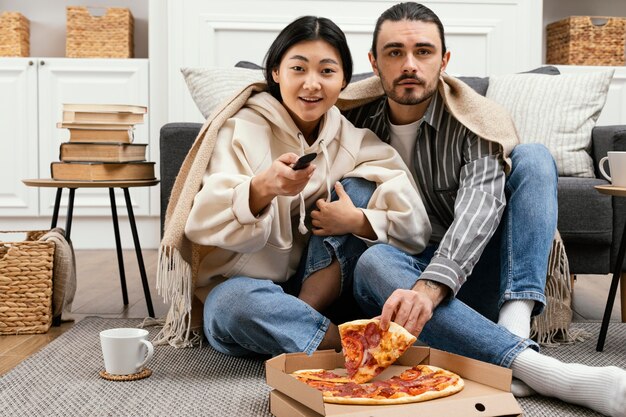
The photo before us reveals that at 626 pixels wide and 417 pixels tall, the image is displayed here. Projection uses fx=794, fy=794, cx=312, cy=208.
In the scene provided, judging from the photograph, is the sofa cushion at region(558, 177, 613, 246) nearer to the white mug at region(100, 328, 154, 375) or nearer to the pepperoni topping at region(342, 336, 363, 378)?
the pepperoni topping at region(342, 336, 363, 378)

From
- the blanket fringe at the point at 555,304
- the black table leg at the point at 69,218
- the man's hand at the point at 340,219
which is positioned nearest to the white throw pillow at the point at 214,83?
the black table leg at the point at 69,218

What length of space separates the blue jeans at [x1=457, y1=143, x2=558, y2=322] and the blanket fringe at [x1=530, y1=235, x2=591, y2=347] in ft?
0.53

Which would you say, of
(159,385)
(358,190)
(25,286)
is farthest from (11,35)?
(159,385)

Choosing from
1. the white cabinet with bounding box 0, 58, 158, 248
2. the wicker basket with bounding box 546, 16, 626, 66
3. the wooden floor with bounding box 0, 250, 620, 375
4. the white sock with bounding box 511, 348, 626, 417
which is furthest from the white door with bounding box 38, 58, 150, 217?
the white sock with bounding box 511, 348, 626, 417

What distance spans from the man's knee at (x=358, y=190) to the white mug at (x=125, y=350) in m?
0.50

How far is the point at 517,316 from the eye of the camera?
1517 millimetres

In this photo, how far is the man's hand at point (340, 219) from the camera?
161cm

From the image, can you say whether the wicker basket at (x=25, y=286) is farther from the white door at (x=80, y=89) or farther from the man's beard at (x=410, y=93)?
the white door at (x=80, y=89)

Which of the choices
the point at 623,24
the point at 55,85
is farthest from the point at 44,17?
the point at 623,24

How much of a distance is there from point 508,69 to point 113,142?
2.19m

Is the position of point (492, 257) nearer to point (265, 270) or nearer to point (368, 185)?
point (368, 185)

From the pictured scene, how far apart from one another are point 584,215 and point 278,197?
0.97 meters

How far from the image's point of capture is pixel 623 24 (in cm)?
379

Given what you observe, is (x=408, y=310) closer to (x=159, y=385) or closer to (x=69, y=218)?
(x=159, y=385)
